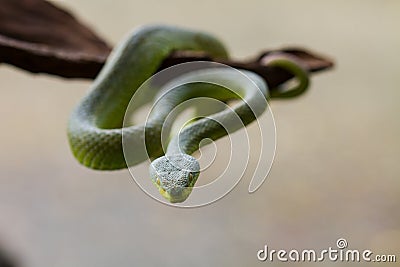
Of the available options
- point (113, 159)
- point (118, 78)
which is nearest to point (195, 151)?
point (113, 159)

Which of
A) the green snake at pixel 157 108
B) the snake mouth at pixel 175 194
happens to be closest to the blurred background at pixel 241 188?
the green snake at pixel 157 108

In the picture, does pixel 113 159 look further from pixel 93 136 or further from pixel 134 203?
pixel 134 203

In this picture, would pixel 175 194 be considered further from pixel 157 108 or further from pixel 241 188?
pixel 241 188

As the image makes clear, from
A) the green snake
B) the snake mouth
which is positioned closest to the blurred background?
the green snake

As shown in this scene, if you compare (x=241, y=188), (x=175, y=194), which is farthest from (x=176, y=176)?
(x=241, y=188)

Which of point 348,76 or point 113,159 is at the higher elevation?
point 348,76

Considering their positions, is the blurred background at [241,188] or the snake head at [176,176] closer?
the snake head at [176,176]

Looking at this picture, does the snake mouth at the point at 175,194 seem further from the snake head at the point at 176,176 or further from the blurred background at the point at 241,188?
the blurred background at the point at 241,188

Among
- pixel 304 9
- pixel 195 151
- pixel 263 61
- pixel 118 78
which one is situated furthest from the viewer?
pixel 304 9
